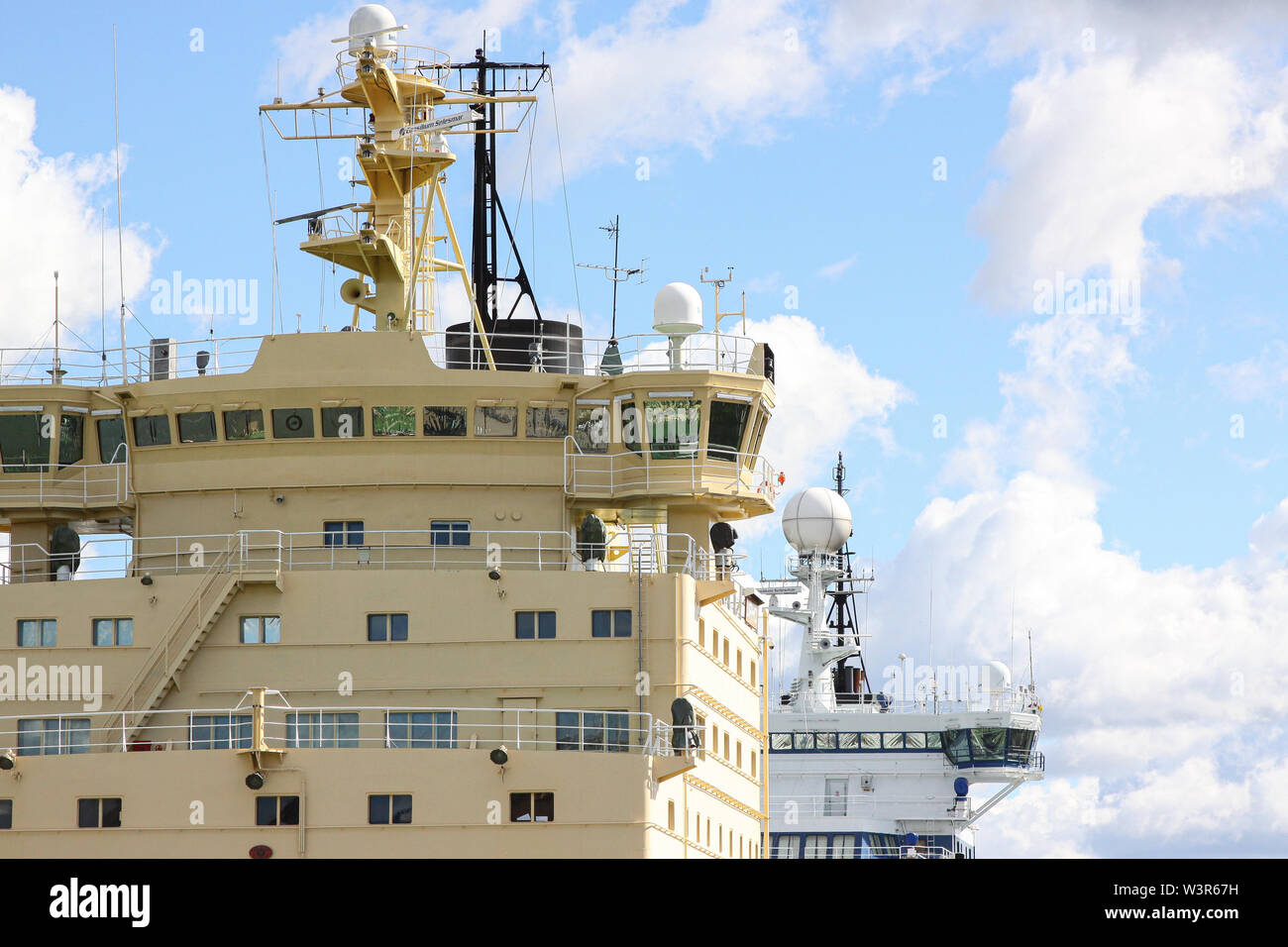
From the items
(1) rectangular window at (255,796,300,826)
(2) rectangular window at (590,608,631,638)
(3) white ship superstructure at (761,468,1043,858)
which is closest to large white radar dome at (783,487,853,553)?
(3) white ship superstructure at (761,468,1043,858)

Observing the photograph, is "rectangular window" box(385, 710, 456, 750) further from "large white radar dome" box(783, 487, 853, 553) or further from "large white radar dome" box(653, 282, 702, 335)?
"large white radar dome" box(783, 487, 853, 553)

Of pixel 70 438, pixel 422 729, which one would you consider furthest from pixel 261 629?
pixel 70 438

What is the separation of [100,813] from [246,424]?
9.30m

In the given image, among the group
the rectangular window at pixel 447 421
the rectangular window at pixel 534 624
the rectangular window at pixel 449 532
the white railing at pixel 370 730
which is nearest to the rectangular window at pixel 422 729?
the white railing at pixel 370 730

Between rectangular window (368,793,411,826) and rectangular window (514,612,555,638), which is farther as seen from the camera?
rectangular window (514,612,555,638)

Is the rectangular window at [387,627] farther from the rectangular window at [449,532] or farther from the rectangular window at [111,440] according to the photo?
the rectangular window at [111,440]

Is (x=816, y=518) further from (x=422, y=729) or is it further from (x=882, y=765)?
(x=422, y=729)

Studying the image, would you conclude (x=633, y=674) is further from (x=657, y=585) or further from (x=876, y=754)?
(x=876, y=754)

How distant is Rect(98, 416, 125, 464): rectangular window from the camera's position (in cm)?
3888

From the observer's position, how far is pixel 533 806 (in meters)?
31.1

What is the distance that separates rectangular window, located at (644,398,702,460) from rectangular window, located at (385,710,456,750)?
7.29m

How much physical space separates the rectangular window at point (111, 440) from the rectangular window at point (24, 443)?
1110 millimetres
